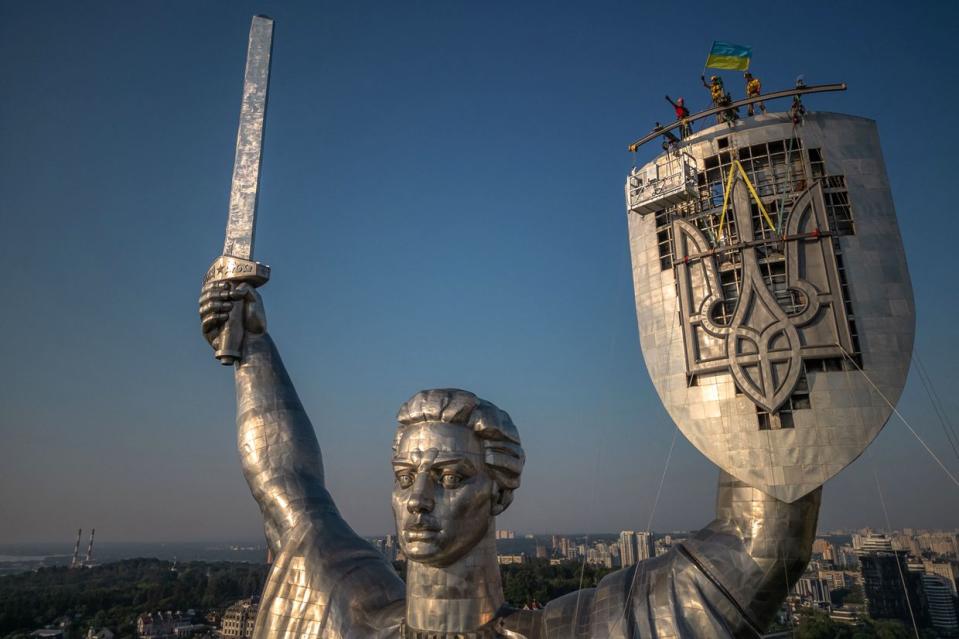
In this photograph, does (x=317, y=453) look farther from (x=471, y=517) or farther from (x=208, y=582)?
(x=208, y=582)

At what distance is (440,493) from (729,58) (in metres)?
6.70

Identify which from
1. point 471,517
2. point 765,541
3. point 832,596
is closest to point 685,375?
point 765,541

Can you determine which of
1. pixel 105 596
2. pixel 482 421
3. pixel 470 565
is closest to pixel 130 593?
pixel 105 596

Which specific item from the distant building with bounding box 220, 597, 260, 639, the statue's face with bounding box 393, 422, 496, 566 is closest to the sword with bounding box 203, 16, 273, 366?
the statue's face with bounding box 393, 422, 496, 566

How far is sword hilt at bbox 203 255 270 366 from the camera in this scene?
9.12 meters

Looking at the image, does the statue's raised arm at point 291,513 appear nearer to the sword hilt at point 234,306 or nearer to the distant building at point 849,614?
the sword hilt at point 234,306

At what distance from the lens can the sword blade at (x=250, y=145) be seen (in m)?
9.43

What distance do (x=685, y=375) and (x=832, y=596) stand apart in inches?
1884

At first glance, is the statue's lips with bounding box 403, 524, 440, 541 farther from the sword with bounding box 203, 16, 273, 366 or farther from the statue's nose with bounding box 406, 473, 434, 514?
the sword with bounding box 203, 16, 273, 366

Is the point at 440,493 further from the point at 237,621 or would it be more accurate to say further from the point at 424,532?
the point at 237,621

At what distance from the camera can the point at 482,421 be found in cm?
622

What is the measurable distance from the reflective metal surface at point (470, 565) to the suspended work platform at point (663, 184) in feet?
9.67

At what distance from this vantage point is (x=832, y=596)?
143ft

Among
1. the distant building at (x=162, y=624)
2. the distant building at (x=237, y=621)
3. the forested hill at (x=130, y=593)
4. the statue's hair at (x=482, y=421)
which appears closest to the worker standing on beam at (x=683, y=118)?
the statue's hair at (x=482, y=421)
